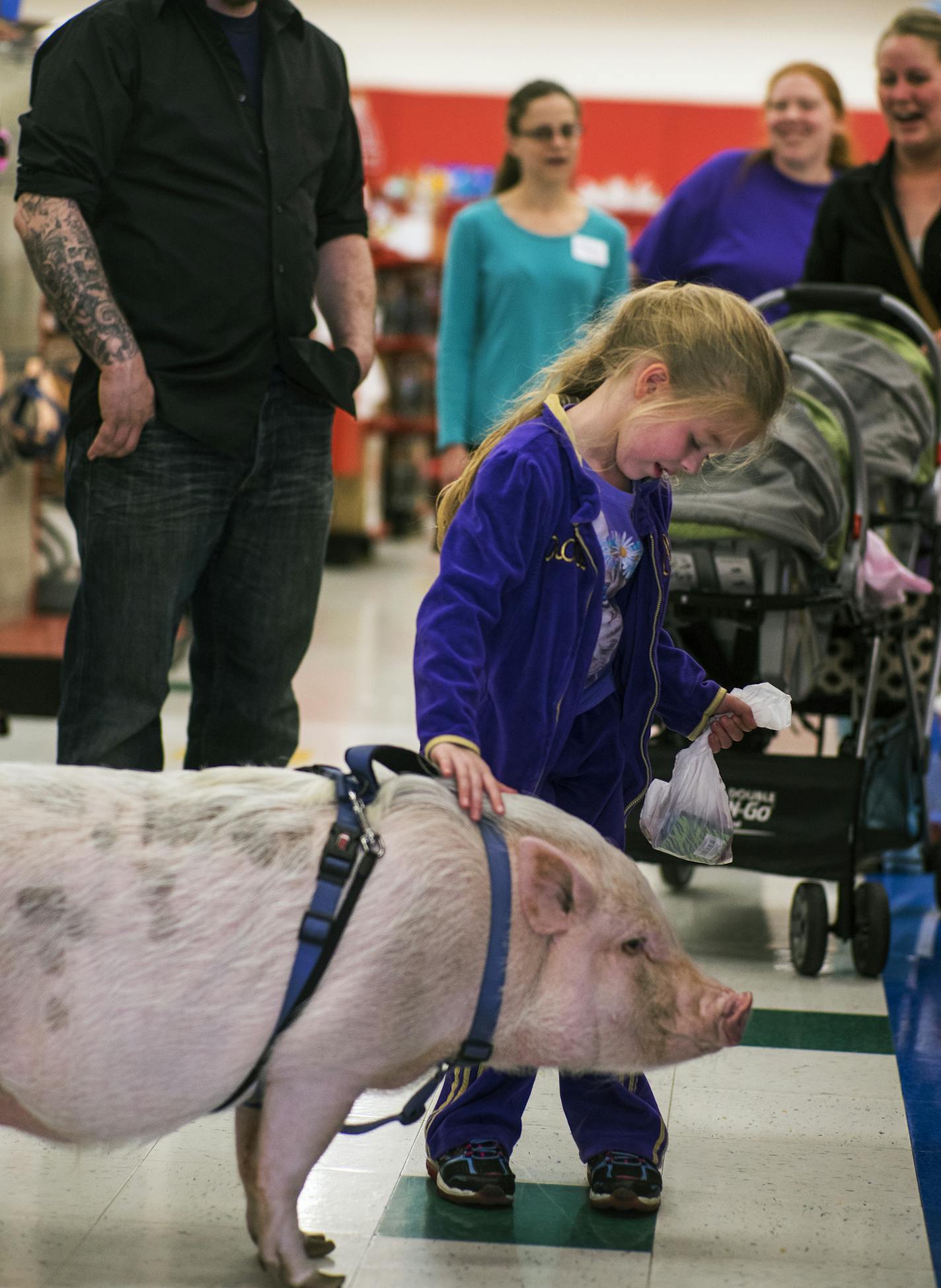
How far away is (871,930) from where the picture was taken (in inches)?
119

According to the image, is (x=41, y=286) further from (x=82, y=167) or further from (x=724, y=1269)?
(x=724, y=1269)

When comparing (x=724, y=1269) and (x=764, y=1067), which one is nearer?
(x=724, y=1269)

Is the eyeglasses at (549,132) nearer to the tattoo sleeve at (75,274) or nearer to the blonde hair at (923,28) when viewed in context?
the blonde hair at (923,28)

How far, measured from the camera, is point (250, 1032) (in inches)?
Answer: 63.7

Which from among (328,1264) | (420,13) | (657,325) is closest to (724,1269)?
(328,1264)

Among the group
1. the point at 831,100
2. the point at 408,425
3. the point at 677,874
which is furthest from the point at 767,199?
the point at 408,425

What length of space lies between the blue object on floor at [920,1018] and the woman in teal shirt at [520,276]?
162 centimetres

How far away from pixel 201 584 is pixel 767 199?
94.9 inches

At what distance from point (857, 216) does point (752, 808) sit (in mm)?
1576

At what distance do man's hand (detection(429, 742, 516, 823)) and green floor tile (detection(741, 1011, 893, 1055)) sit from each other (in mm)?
1177

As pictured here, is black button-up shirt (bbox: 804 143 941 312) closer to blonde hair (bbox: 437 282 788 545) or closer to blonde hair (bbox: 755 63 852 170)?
blonde hair (bbox: 755 63 852 170)

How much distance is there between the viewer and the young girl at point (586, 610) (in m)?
1.87

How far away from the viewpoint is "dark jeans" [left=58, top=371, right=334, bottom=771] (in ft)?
7.93

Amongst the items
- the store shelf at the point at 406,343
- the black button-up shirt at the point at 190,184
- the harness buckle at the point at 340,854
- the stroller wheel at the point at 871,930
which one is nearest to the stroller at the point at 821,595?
the stroller wheel at the point at 871,930
